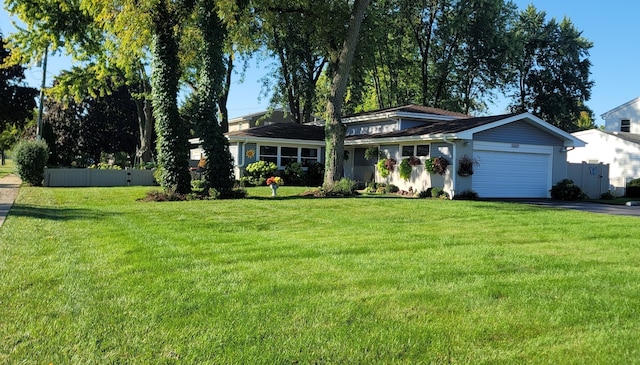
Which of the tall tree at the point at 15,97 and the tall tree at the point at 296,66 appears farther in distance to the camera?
the tall tree at the point at 15,97

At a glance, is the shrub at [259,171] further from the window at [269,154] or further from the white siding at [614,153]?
the white siding at [614,153]

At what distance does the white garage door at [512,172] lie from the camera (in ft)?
63.4

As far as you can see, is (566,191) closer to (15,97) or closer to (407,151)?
(407,151)

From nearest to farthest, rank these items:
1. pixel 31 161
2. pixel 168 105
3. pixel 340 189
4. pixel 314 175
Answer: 1. pixel 168 105
2. pixel 340 189
3. pixel 31 161
4. pixel 314 175

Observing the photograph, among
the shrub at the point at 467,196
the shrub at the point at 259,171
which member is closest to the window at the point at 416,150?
the shrub at the point at 467,196

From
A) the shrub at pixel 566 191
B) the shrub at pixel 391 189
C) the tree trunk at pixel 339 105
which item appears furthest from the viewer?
the shrub at pixel 391 189

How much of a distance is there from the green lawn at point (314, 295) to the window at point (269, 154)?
16.2m

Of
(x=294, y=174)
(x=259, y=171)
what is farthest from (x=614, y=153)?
(x=259, y=171)

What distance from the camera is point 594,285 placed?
5344 millimetres

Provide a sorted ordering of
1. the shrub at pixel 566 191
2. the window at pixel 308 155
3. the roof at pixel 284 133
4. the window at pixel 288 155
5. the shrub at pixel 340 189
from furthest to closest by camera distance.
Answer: the window at pixel 308 155 < the window at pixel 288 155 < the roof at pixel 284 133 < the shrub at pixel 566 191 < the shrub at pixel 340 189

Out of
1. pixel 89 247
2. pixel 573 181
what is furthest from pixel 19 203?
pixel 573 181

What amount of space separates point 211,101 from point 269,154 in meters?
9.56

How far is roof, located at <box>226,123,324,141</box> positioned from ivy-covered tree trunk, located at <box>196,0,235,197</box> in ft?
26.5

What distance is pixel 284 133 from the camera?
2675 cm
